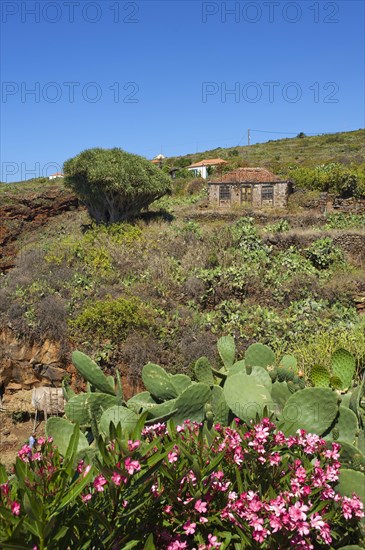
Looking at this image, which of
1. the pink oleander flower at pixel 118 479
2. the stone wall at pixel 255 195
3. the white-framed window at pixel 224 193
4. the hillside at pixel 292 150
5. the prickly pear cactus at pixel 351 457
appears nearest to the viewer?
the pink oleander flower at pixel 118 479

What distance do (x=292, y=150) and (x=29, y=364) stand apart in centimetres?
3909

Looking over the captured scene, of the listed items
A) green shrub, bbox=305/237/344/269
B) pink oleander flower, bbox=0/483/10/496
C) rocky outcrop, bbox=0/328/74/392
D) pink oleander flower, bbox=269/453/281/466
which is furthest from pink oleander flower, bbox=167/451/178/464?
green shrub, bbox=305/237/344/269

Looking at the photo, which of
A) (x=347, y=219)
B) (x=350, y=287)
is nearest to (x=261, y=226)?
(x=347, y=219)

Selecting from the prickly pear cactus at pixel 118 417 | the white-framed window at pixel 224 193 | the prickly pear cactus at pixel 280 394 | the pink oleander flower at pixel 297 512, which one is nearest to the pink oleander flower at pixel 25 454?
the prickly pear cactus at pixel 118 417

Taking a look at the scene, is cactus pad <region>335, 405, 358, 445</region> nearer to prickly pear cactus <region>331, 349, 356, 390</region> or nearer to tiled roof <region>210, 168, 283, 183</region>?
prickly pear cactus <region>331, 349, 356, 390</region>

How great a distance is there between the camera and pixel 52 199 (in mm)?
20078

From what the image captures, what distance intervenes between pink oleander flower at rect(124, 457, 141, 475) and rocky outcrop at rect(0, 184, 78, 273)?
15496 millimetres

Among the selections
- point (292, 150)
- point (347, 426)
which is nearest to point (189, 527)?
point (347, 426)

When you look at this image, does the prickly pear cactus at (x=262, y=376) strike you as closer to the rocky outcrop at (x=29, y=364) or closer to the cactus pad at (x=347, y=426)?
the cactus pad at (x=347, y=426)

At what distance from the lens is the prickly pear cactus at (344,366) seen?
411 centimetres

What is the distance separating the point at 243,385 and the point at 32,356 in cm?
642

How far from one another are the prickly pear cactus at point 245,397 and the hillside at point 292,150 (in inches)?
1282

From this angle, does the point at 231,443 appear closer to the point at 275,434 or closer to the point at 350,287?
the point at 275,434

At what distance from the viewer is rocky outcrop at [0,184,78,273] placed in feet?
57.4
